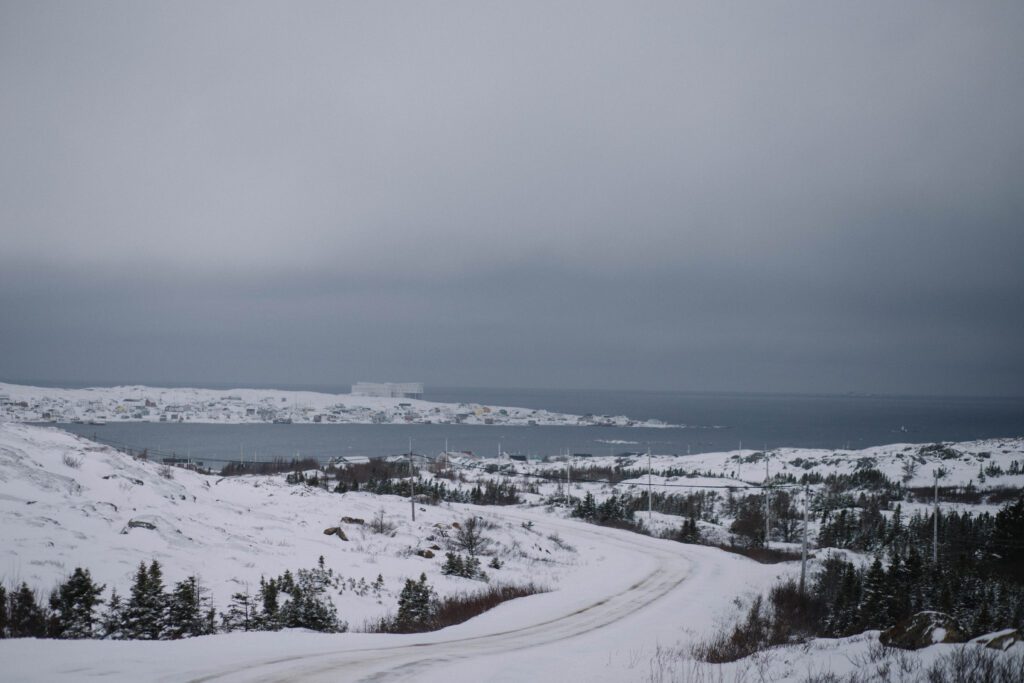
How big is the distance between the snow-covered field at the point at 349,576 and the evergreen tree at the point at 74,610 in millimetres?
1226

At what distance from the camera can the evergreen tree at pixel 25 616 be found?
982 cm

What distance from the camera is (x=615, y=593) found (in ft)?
66.3

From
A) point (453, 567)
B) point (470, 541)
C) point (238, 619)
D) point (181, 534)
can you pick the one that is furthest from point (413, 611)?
point (470, 541)

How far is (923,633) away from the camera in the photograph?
933cm

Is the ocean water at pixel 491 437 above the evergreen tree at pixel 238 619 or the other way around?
the other way around

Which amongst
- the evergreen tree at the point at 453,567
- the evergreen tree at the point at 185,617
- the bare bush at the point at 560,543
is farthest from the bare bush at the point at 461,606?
the bare bush at the point at 560,543

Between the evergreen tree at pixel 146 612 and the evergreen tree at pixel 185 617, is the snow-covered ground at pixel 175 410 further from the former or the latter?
the evergreen tree at pixel 146 612

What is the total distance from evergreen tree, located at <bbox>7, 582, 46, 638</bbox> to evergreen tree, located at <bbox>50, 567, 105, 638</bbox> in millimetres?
184

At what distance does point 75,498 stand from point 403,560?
10.9 meters

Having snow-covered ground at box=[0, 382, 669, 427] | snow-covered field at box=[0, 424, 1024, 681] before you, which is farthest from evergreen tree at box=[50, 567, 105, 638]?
snow-covered ground at box=[0, 382, 669, 427]

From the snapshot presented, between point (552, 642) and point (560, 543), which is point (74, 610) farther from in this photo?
point (560, 543)

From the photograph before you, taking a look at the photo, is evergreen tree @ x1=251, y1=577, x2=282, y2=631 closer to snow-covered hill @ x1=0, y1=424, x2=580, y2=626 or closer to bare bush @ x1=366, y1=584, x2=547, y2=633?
snow-covered hill @ x1=0, y1=424, x2=580, y2=626

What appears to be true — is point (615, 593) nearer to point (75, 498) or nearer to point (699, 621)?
point (699, 621)

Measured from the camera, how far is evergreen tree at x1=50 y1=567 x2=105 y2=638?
10281 mm
